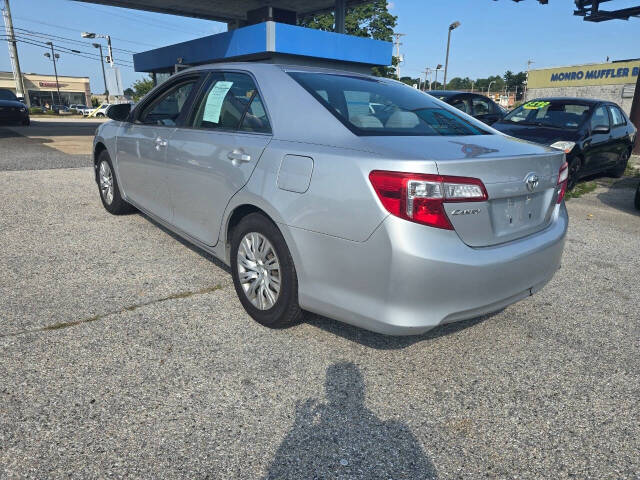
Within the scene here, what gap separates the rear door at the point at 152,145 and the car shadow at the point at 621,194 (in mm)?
6477

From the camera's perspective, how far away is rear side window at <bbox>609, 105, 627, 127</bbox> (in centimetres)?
884

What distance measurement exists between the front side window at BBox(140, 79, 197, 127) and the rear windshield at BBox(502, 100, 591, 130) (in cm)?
656

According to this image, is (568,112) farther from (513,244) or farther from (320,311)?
(320,311)

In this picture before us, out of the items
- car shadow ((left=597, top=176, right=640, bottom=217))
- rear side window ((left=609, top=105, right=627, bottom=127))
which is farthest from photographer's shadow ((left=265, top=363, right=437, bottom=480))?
rear side window ((left=609, top=105, right=627, bottom=127))

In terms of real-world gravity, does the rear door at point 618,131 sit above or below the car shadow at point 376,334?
above

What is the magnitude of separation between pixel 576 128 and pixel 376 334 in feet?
21.9

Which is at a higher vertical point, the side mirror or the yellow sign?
the yellow sign

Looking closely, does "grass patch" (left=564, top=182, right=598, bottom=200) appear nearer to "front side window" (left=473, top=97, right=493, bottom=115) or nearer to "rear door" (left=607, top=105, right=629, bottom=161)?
"rear door" (left=607, top=105, right=629, bottom=161)

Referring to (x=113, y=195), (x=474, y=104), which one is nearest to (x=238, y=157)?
(x=113, y=195)

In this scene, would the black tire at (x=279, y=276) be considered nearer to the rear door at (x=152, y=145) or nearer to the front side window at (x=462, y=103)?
the rear door at (x=152, y=145)

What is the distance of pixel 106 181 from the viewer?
5.23 meters

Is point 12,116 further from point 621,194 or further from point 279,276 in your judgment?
point 621,194

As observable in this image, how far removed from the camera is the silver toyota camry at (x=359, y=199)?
2.09 m

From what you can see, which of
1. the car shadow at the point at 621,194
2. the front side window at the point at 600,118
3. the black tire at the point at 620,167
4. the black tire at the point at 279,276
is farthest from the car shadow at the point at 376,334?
the black tire at the point at 620,167
